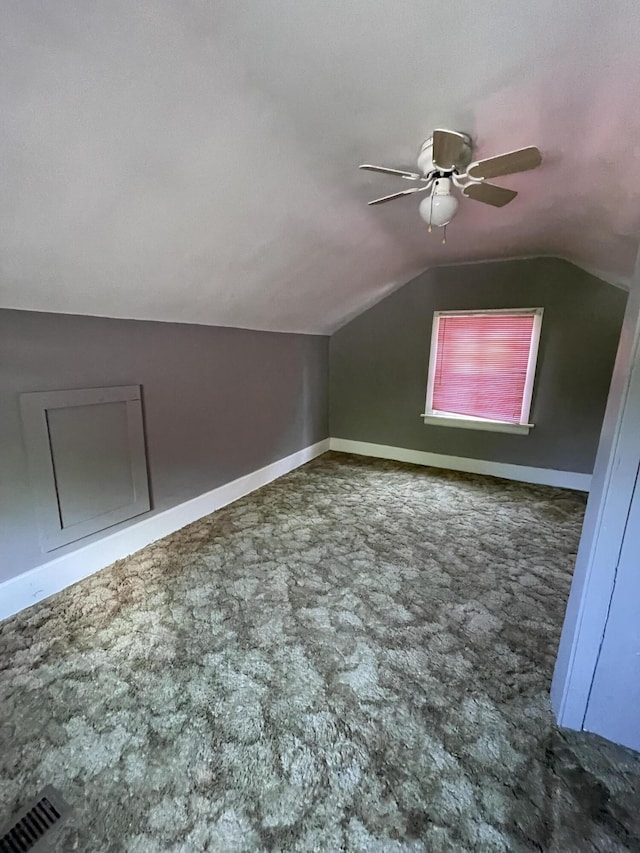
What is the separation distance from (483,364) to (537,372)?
1.73ft

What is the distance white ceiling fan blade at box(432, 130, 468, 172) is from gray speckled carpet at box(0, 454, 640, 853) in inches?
88.0

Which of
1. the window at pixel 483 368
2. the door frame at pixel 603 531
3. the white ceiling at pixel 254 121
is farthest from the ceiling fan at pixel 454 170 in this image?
the window at pixel 483 368

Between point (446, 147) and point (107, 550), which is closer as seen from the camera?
point (446, 147)

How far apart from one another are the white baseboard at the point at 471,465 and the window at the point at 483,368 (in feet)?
1.38

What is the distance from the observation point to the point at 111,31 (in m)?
1.00

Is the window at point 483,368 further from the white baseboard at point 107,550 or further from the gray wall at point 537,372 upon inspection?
the white baseboard at point 107,550

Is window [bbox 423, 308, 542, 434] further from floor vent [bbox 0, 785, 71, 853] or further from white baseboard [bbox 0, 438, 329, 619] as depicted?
floor vent [bbox 0, 785, 71, 853]

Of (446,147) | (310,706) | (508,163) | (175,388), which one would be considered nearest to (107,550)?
(175,388)

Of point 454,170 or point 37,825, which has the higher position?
point 454,170

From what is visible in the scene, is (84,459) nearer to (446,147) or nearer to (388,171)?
(388,171)

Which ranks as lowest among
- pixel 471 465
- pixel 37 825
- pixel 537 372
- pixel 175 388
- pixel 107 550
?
pixel 37 825

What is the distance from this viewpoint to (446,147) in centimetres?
148

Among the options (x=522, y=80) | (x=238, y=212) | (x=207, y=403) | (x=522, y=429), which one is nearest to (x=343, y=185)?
(x=238, y=212)

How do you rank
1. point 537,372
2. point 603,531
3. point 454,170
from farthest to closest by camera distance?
point 537,372
point 454,170
point 603,531
